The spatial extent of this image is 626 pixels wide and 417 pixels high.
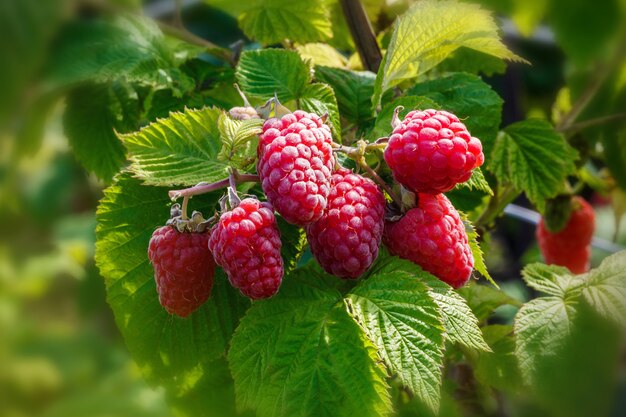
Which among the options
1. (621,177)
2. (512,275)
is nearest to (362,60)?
(621,177)

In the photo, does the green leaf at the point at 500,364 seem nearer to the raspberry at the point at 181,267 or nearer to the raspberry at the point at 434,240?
the raspberry at the point at 434,240

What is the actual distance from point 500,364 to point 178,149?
350 mm

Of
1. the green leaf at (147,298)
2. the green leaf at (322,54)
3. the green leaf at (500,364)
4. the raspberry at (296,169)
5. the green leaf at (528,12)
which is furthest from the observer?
the green leaf at (322,54)

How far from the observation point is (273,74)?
0.64 m

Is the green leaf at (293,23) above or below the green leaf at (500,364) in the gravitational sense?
above

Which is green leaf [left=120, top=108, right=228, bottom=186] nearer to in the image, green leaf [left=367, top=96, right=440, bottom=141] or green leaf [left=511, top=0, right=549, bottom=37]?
green leaf [left=367, top=96, right=440, bottom=141]

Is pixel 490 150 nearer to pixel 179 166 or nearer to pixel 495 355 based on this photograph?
pixel 495 355

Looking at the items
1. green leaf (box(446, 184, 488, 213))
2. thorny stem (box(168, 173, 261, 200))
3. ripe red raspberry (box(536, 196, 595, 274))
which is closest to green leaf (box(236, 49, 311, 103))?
thorny stem (box(168, 173, 261, 200))

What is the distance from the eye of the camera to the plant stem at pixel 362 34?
79 cm

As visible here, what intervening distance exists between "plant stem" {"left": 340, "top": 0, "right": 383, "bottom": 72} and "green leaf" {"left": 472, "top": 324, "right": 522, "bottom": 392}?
289 millimetres

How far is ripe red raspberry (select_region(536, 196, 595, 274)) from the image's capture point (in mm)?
1017

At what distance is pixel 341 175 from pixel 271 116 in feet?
0.24

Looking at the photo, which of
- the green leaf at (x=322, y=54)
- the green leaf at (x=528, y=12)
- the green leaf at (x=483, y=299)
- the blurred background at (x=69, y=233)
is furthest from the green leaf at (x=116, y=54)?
the green leaf at (x=528, y=12)

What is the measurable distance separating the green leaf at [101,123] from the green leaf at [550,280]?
41cm
